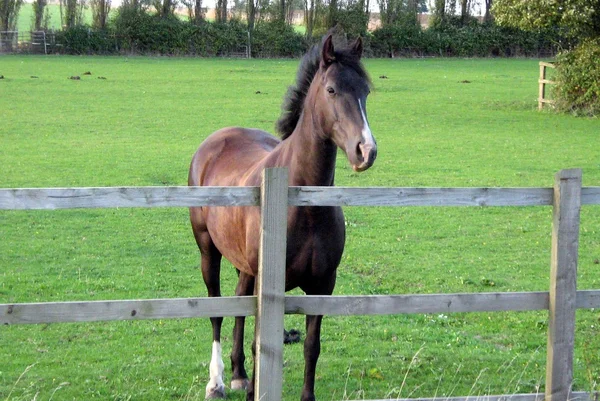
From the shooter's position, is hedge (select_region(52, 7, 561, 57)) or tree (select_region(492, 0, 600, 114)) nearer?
tree (select_region(492, 0, 600, 114))

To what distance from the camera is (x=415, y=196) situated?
4805 millimetres

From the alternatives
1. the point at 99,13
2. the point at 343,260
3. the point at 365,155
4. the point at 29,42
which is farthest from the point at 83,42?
the point at 365,155

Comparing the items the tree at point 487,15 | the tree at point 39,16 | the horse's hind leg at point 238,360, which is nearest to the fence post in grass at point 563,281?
the horse's hind leg at point 238,360

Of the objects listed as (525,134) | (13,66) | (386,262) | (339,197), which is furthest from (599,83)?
(13,66)

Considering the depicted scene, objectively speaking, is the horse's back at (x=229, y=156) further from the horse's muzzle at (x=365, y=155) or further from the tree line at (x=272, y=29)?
the tree line at (x=272, y=29)

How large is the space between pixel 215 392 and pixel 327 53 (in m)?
2.62

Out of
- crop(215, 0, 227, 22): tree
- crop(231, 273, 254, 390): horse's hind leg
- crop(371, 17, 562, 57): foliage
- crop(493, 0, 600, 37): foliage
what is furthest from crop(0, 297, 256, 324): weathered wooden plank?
crop(215, 0, 227, 22): tree

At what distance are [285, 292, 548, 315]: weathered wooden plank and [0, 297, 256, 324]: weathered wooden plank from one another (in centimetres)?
41

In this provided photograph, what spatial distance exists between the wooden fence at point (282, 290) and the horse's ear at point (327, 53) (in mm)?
1070

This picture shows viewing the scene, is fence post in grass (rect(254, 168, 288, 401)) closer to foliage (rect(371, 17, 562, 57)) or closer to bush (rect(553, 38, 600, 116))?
bush (rect(553, 38, 600, 116))

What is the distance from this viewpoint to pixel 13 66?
139ft

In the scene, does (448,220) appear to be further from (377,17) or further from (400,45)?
(377,17)

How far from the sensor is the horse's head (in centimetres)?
488

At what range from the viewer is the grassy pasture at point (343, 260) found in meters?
6.36
